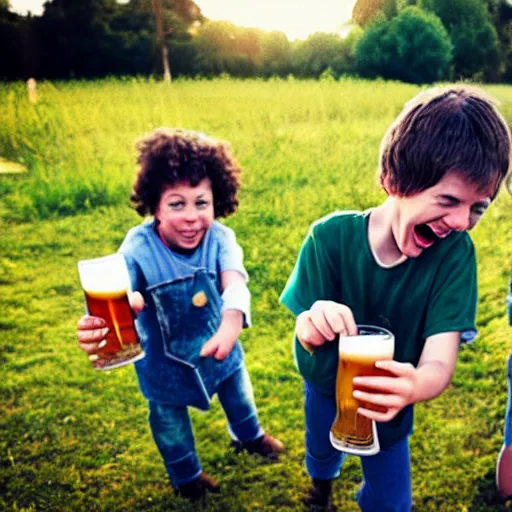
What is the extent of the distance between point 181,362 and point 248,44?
1.05m

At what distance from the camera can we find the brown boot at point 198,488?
225cm

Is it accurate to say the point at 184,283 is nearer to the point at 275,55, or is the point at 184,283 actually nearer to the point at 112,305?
the point at 112,305

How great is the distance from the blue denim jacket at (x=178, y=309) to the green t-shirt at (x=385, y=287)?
0.99ft

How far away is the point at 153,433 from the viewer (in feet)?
7.28

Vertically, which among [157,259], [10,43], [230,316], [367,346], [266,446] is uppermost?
[10,43]

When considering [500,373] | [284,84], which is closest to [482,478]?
[500,373]

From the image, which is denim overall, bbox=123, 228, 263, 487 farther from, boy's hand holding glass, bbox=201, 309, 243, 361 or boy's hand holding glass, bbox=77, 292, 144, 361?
boy's hand holding glass, bbox=77, 292, 144, 361

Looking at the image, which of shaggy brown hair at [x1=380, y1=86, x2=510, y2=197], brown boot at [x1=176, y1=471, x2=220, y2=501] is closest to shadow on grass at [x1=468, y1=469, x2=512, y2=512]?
brown boot at [x1=176, y1=471, x2=220, y2=501]

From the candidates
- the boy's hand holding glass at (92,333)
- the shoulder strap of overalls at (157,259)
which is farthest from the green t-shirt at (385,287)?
the boy's hand holding glass at (92,333)

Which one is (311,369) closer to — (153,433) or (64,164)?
(153,433)

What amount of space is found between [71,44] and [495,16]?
1.37m

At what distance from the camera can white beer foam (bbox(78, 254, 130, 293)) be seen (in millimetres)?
1776

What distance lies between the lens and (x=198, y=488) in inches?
88.8

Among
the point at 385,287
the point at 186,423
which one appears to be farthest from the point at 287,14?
the point at 186,423
